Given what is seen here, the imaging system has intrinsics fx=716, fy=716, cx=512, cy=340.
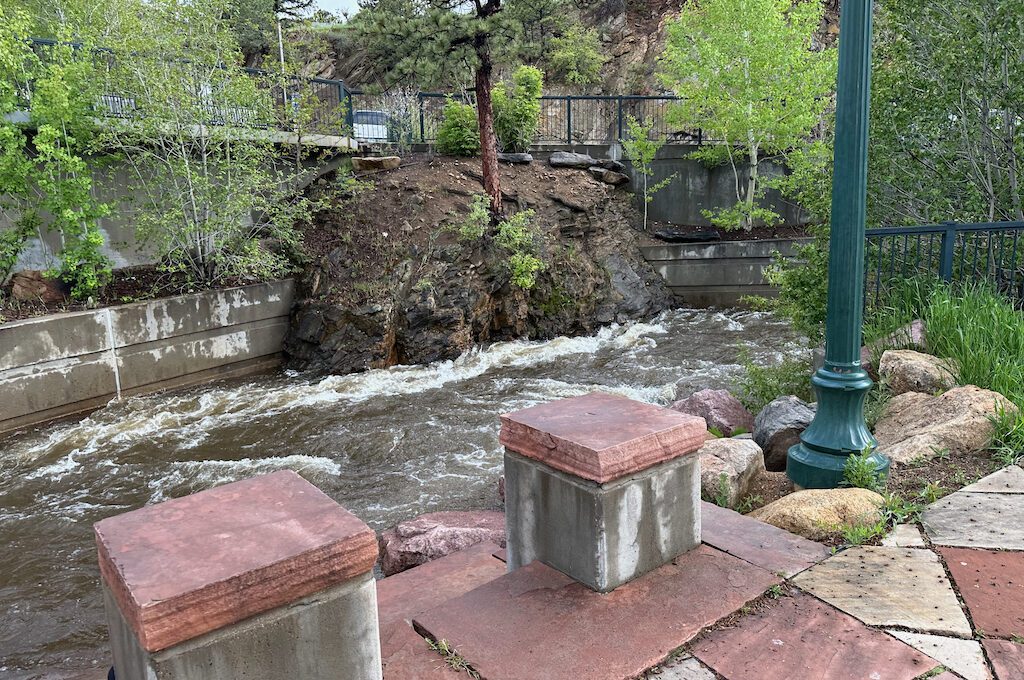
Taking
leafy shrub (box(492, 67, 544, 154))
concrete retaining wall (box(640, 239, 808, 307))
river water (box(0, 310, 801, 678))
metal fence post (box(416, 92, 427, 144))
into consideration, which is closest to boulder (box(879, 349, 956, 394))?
river water (box(0, 310, 801, 678))

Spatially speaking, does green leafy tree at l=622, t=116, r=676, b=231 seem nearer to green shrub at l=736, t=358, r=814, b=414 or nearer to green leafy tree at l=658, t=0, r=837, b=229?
green leafy tree at l=658, t=0, r=837, b=229

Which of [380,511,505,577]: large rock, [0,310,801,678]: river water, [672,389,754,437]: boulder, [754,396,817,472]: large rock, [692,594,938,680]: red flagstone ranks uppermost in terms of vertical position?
[692,594,938,680]: red flagstone

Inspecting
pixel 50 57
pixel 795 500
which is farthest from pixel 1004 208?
pixel 50 57

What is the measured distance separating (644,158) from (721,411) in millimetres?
12527

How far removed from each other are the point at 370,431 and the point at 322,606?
7504 mm

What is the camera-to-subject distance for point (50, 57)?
429 inches

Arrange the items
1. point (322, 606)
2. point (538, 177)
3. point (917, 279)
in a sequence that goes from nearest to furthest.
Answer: point (322, 606) < point (917, 279) < point (538, 177)

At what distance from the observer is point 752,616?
2.87 meters

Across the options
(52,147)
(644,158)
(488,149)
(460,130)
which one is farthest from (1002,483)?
(644,158)

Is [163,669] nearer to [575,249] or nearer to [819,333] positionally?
[819,333]

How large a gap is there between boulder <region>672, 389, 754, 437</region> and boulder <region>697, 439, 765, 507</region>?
2.49 m

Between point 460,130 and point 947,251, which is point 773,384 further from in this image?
point 460,130

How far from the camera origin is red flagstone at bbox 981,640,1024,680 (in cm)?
247

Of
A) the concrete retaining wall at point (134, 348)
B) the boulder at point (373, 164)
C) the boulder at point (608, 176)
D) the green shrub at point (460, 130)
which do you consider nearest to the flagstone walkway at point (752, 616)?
the concrete retaining wall at point (134, 348)
